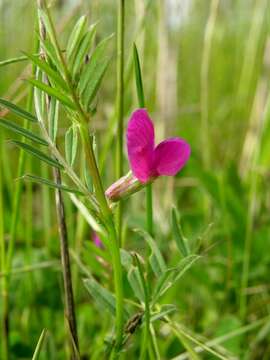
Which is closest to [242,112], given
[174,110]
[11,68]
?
[174,110]

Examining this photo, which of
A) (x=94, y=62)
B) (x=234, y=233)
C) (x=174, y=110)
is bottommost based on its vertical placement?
(x=234, y=233)

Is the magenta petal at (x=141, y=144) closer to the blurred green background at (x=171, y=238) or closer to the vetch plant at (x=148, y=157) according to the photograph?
the vetch plant at (x=148, y=157)

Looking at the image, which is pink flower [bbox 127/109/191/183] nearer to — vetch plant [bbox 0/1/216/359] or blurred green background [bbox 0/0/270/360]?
vetch plant [bbox 0/1/216/359]

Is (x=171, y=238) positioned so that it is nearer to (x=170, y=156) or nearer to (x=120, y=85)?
(x=120, y=85)

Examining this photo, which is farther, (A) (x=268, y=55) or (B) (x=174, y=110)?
(B) (x=174, y=110)

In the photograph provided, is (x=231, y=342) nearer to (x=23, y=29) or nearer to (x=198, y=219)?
(x=198, y=219)

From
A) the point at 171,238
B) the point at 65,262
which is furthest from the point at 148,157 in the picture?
the point at 171,238

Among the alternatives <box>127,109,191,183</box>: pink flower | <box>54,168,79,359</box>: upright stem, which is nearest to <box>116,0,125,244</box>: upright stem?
<box>54,168,79,359</box>: upright stem
